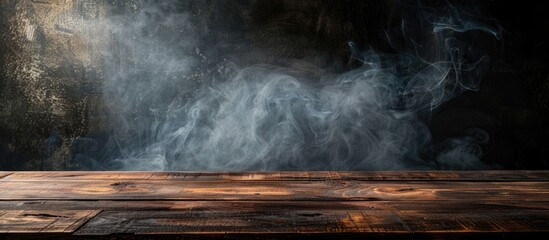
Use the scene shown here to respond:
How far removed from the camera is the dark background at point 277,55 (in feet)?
12.0

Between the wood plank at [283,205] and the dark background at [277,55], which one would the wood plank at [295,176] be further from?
the dark background at [277,55]

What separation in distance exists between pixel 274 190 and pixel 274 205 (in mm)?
216

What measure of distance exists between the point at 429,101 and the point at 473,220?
264 cm

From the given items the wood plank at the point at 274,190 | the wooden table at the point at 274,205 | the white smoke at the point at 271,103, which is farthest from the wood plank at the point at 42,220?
the white smoke at the point at 271,103

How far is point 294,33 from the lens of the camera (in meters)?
3.73

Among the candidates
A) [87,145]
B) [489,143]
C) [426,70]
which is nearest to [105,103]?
[87,145]

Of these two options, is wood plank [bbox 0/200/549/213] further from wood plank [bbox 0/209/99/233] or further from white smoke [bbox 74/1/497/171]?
white smoke [bbox 74/1/497/171]

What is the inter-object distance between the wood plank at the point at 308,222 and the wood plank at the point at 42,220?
5cm

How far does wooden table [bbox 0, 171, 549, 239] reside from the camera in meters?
1.20

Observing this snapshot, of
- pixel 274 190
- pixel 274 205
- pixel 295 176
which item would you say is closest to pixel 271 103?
pixel 295 176

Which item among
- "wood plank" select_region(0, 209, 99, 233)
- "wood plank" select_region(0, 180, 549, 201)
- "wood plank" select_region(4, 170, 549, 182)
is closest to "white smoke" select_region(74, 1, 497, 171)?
"wood plank" select_region(4, 170, 549, 182)

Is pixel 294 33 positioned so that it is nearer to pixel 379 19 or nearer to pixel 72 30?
pixel 379 19

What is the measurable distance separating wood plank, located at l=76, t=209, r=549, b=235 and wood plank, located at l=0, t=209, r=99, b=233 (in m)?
0.05

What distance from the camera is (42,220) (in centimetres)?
129
